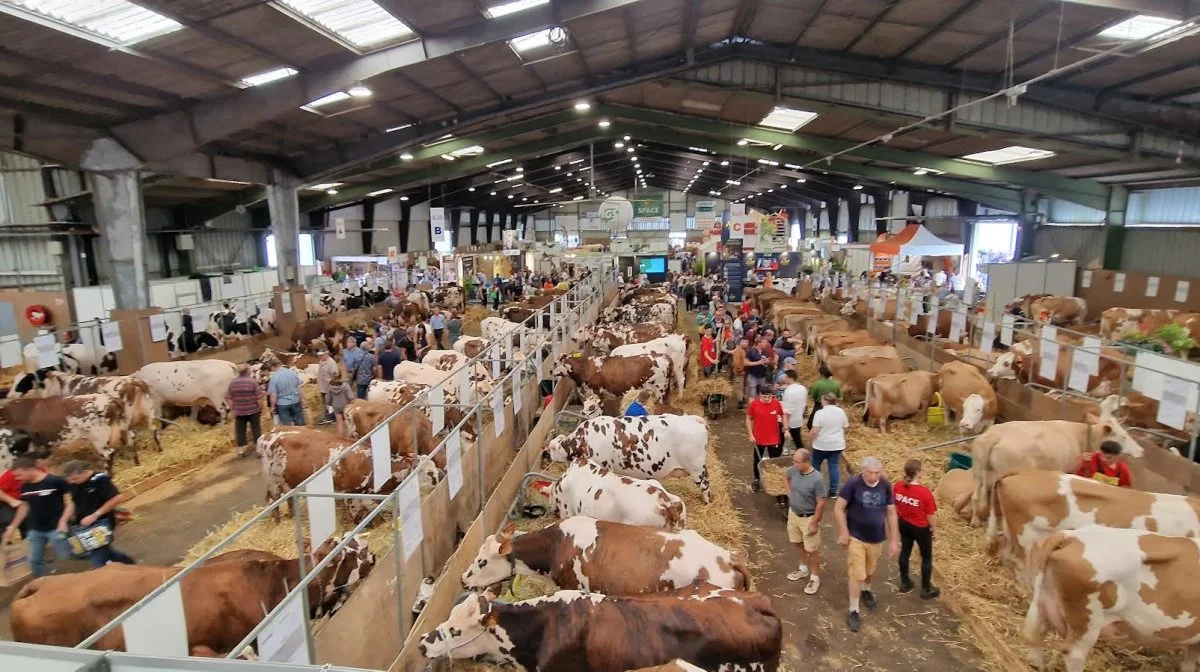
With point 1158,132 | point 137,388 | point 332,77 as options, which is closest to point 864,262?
point 1158,132

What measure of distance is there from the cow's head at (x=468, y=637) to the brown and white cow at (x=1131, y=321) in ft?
52.8

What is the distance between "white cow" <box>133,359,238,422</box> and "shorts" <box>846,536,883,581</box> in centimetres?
1105

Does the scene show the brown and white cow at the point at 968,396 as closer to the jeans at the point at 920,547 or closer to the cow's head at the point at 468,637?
the jeans at the point at 920,547

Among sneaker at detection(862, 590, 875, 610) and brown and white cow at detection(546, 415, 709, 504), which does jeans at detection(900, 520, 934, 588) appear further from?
brown and white cow at detection(546, 415, 709, 504)

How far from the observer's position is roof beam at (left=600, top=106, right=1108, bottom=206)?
65.5 ft

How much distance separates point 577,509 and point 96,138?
1178 cm

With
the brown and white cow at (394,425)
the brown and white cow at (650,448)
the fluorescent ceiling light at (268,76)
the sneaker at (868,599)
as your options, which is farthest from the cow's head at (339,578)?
the fluorescent ceiling light at (268,76)

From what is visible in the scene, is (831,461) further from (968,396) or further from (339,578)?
(339,578)

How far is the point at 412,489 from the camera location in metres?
4.96

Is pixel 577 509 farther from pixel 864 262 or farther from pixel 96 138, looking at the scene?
pixel 864 262

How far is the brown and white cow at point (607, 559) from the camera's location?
18.2ft

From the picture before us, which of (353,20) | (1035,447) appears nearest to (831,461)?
(1035,447)

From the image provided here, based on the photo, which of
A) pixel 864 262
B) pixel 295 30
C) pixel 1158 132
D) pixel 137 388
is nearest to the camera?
pixel 295 30

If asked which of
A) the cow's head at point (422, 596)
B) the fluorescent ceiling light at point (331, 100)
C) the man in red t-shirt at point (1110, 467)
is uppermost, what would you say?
the fluorescent ceiling light at point (331, 100)
